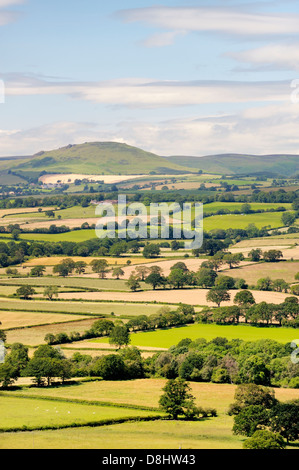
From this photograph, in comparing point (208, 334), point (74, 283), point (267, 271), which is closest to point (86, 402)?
point (208, 334)

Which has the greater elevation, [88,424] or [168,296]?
[168,296]

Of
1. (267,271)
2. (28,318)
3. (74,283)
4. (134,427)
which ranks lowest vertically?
(134,427)

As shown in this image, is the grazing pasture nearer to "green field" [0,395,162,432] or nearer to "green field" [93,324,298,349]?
"green field" [0,395,162,432]

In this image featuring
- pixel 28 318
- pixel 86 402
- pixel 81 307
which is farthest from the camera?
pixel 81 307

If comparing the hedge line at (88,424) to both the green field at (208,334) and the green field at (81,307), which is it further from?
the green field at (81,307)

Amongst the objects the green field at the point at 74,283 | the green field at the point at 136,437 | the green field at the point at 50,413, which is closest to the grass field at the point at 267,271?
the green field at the point at 74,283

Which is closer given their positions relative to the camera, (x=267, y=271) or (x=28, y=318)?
(x=28, y=318)

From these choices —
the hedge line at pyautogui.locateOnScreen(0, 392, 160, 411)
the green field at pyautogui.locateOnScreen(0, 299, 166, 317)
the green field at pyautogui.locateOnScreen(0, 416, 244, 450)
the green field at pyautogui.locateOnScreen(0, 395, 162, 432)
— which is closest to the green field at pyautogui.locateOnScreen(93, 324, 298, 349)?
the green field at pyautogui.locateOnScreen(0, 299, 166, 317)

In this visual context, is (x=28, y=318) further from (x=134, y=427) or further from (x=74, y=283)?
Answer: (x=134, y=427)
